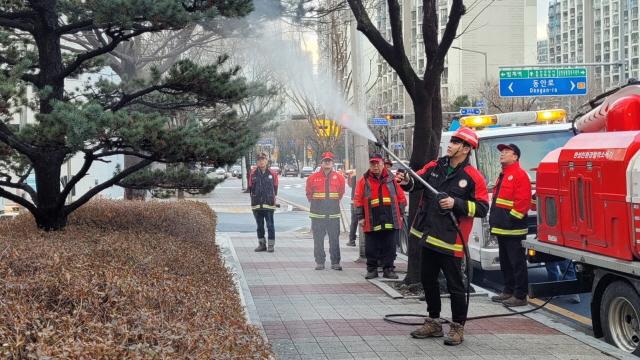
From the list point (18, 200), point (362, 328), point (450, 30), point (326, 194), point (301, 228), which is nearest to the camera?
point (362, 328)

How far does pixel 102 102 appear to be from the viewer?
34.1 feet

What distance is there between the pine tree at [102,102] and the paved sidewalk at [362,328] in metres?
1.93

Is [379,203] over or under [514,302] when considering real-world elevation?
over

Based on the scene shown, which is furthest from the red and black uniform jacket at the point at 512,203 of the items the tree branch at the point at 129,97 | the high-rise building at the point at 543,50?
the high-rise building at the point at 543,50

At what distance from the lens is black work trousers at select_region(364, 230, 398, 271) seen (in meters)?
11.6

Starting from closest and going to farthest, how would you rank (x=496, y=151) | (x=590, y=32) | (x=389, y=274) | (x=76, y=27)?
(x=76, y=27), (x=389, y=274), (x=496, y=151), (x=590, y=32)

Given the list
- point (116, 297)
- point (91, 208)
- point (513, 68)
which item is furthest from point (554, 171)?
point (513, 68)

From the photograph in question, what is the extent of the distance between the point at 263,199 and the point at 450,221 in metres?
8.34

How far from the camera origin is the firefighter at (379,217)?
38.2ft

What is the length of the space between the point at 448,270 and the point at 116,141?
366 centimetres

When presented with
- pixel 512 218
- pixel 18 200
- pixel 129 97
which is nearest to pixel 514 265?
pixel 512 218

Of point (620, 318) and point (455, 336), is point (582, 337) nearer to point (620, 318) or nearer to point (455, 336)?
point (620, 318)

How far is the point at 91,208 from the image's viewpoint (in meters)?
11.9

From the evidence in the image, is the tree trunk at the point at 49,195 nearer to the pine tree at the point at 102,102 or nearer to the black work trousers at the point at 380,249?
the pine tree at the point at 102,102
